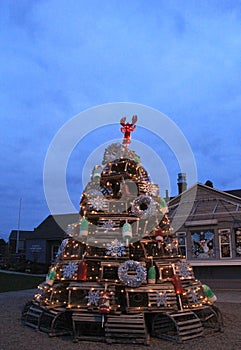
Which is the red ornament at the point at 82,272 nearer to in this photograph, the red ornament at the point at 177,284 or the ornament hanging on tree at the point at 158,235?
the ornament hanging on tree at the point at 158,235

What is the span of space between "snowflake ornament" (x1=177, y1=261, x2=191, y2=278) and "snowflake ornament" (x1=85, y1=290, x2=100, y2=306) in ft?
7.17

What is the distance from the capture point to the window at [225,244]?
20.0 m

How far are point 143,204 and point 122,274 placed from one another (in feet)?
6.53

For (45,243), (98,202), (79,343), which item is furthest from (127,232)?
(45,243)

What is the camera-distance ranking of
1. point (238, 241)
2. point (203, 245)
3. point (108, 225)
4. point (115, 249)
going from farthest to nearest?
point (203, 245) → point (238, 241) → point (108, 225) → point (115, 249)

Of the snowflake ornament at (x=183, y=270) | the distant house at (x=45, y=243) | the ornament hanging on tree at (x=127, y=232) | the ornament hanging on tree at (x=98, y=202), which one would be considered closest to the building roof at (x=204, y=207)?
the snowflake ornament at (x=183, y=270)

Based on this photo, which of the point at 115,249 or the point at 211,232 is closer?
the point at 115,249

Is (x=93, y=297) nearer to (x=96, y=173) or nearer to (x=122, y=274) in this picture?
(x=122, y=274)

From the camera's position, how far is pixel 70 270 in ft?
28.6

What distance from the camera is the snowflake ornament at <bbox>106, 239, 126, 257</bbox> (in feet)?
28.4

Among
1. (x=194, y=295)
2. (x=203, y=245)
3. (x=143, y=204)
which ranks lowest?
(x=194, y=295)

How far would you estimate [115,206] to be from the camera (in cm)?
970

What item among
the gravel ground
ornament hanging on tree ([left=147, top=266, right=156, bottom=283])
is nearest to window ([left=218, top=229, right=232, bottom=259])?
the gravel ground

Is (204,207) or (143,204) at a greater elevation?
(204,207)
